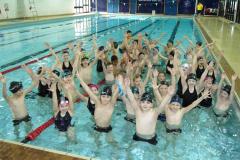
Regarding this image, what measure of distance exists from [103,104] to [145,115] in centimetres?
68

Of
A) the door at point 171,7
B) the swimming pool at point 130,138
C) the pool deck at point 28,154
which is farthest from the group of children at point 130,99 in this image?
the door at point 171,7

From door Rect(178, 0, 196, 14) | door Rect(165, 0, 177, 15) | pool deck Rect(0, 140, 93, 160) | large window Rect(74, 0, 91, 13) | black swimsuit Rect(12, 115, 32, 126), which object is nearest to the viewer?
pool deck Rect(0, 140, 93, 160)

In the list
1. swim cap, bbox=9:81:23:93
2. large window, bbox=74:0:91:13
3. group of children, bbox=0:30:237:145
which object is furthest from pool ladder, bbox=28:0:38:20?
swim cap, bbox=9:81:23:93

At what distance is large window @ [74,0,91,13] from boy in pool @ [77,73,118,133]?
28168mm

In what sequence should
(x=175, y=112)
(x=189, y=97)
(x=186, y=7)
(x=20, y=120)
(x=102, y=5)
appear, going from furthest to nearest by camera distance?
(x=102, y=5) < (x=186, y=7) < (x=189, y=97) < (x=20, y=120) < (x=175, y=112)

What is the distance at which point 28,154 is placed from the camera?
10.2 ft

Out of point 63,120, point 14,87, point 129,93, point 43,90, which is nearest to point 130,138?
point 129,93

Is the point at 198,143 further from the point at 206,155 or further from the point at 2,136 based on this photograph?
the point at 2,136

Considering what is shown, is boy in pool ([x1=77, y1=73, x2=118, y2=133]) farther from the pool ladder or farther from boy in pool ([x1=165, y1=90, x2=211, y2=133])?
the pool ladder

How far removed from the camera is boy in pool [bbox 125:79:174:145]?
11.9ft

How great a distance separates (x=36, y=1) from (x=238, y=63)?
775 inches

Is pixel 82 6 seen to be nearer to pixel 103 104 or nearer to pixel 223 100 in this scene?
pixel 223 100

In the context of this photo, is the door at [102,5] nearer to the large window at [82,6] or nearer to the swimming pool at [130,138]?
the large window at [82,6]

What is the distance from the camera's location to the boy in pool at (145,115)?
3.63 meters
